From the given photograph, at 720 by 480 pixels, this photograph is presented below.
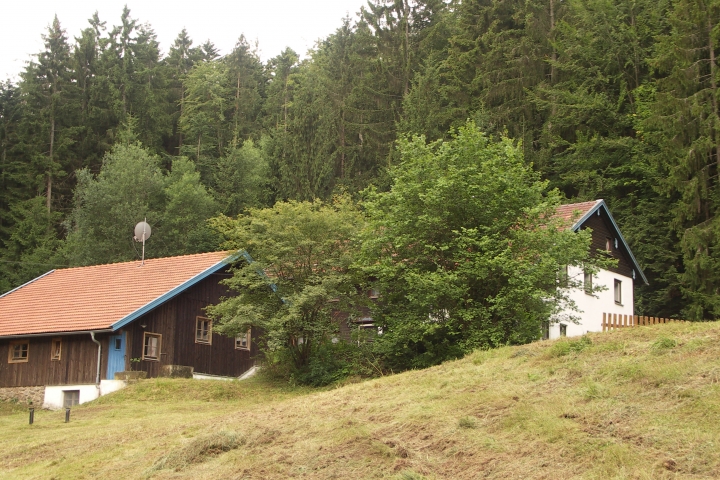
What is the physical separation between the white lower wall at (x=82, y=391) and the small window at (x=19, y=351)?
184cm

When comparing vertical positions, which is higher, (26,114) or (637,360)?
(26,114)

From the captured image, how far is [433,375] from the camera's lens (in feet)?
55.0

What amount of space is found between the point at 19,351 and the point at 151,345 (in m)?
5.23

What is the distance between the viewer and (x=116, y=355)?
27.1 m

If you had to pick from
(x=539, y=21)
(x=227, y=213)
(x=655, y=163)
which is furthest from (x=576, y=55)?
(x=227, y=213)

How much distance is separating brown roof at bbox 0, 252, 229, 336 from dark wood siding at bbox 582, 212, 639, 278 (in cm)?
1583

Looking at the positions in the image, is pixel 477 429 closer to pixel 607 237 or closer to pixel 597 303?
pixel 597 303

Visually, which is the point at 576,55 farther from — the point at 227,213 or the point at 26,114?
the point at 26,114

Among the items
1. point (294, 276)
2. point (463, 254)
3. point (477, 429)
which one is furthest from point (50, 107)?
point (477, 429)

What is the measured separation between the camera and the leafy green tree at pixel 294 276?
25609 millimetres

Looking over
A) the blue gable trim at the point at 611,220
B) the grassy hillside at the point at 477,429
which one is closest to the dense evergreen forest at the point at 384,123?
the blue gable trim at the point at 611,220

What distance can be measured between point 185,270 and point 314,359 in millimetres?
7102

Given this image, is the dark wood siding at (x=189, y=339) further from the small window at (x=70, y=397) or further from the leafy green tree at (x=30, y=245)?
the leafy green tree at (x=30, y=245)

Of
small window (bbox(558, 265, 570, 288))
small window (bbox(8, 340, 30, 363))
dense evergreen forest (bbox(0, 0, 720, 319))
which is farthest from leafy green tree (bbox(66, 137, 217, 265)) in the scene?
small window (bbox(558, 265, 570, 288))
